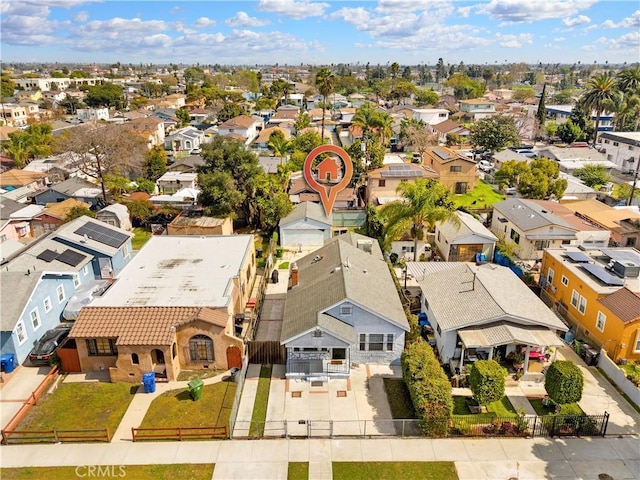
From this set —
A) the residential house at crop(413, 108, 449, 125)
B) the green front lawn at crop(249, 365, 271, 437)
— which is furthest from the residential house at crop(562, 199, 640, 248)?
the residential house at crop(413, 108, 449, 125)

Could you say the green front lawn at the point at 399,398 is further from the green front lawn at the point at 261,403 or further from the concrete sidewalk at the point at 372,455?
the green front lawn at the point at 261,403

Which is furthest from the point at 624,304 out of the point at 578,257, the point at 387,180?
the point at 387,180

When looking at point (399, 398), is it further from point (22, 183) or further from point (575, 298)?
point (22, 183)

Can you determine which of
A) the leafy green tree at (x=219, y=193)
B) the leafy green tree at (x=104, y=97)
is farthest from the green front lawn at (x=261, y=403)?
the leafy green tree at (x=104, y=97)

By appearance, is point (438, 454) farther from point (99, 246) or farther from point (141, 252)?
point (99, 246)

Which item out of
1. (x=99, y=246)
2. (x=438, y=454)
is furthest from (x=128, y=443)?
(x=99, y=246)
